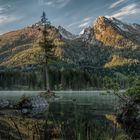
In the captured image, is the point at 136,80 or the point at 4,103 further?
the point at 4,103

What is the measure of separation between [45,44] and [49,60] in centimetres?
471

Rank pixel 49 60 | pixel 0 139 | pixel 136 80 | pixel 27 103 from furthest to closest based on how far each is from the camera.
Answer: pixel 49 60 → pixel 27 103 → pixel 136 80 → pixel 0 139

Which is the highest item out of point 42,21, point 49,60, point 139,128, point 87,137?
point 42,21

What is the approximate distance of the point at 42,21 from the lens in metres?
105

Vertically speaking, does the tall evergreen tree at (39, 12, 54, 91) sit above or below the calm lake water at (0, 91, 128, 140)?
above

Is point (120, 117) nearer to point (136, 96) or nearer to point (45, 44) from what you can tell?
point (136, 96)

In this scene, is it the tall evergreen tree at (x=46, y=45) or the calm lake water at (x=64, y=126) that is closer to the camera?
the calm lake water at (x=64, y=126)

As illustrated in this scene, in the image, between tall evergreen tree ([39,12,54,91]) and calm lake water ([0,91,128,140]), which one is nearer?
calm lake water ([0,91,128,140])

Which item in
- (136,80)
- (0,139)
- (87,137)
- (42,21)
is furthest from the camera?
(42,21)

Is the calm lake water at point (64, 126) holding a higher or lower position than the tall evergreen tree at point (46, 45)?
lower

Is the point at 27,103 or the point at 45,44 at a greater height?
the point at 45,44

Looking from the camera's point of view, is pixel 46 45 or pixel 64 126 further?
pixel 46 45

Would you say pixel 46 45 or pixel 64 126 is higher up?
pixel 46 45

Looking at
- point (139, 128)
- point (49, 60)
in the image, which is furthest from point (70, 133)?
point (49, 60)
